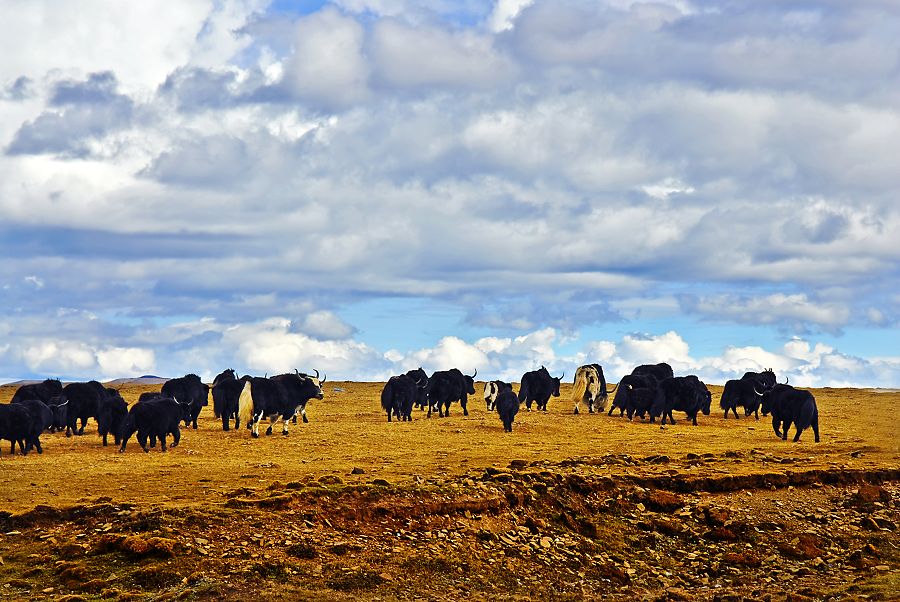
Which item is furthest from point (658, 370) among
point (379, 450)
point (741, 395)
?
point (379, 450)

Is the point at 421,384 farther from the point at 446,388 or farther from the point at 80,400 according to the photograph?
the point at 80,400

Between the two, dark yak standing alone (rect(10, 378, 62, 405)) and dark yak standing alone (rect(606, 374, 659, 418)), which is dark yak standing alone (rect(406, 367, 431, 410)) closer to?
dark yak standing alone (rect(606, 374, 659, 418))

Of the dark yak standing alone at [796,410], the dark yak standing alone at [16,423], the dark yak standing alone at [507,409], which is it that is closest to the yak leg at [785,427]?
the dark yak standing alone at [796,410]

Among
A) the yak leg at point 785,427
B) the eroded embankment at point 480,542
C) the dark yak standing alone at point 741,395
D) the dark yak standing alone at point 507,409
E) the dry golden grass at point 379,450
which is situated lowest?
the eroded embankment at point 480,542

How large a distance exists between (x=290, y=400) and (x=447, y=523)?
603 inches

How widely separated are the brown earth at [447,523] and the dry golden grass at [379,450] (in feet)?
0.50

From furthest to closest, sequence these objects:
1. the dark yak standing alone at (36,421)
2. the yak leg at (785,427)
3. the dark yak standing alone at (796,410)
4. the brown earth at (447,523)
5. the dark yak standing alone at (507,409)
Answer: the yak leg at (785,427) < the dark yak standing alone at (507,409) < the dark yak standing alone at (796,410) < the dark yak standing alone at (36,421) < the brown earth at (447,523)

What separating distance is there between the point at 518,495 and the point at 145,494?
7715mm

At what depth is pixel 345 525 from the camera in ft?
61.2

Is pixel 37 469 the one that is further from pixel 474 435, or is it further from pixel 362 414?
pixel 362 414

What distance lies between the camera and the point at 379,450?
2762 cm

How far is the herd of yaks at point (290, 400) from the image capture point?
28594 millimetres

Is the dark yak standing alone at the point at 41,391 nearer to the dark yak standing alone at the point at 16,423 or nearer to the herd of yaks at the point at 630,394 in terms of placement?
the dark yak standing alone at the point at 16,423

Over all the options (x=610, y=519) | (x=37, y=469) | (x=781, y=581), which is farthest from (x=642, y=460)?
(x=37, y=469)
